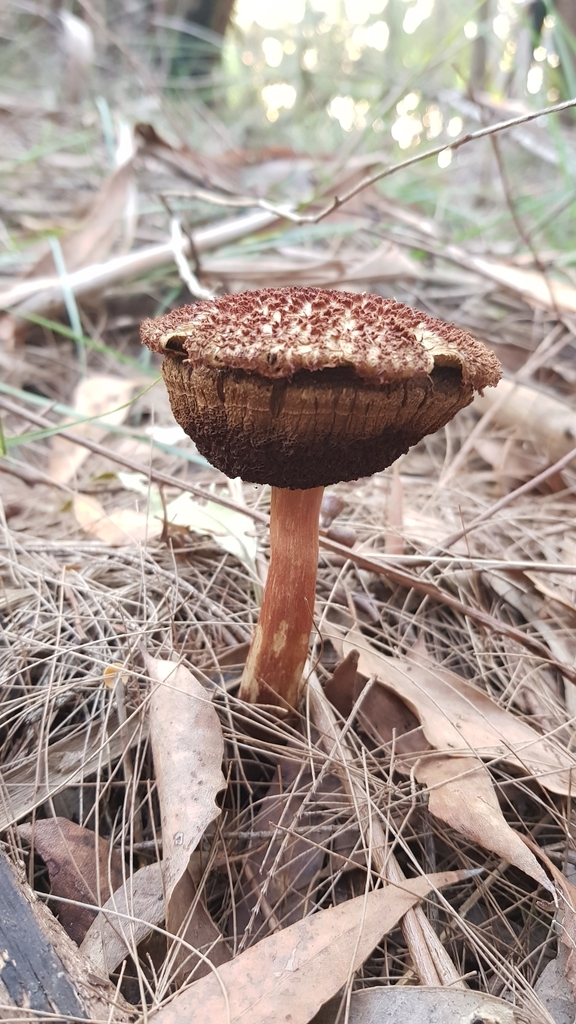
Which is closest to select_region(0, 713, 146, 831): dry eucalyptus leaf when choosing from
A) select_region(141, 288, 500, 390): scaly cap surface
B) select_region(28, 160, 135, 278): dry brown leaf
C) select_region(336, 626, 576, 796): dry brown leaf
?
select_region(336, 626, 576, 796): dry brown leaf

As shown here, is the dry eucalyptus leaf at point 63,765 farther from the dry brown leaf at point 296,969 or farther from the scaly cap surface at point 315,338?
the scaly cap surface at point 315,338

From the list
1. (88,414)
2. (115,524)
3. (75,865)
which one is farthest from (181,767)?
(88,414)

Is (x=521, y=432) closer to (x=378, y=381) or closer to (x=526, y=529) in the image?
(x=526, y=529)

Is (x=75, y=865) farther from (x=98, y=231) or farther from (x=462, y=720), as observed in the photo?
(x=98, y=231)

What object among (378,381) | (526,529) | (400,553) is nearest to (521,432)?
(526,529)

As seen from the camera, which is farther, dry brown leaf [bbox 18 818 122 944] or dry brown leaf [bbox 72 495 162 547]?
dry brown leaf [bbox 72 495 162 547]

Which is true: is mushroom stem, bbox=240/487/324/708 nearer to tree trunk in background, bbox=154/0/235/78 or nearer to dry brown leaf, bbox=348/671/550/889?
dry brown leaf, bbox=348/671/550/889

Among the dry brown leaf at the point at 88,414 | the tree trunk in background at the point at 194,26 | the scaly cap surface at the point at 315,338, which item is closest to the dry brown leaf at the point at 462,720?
the scaly cap surface at the point at 315,338
